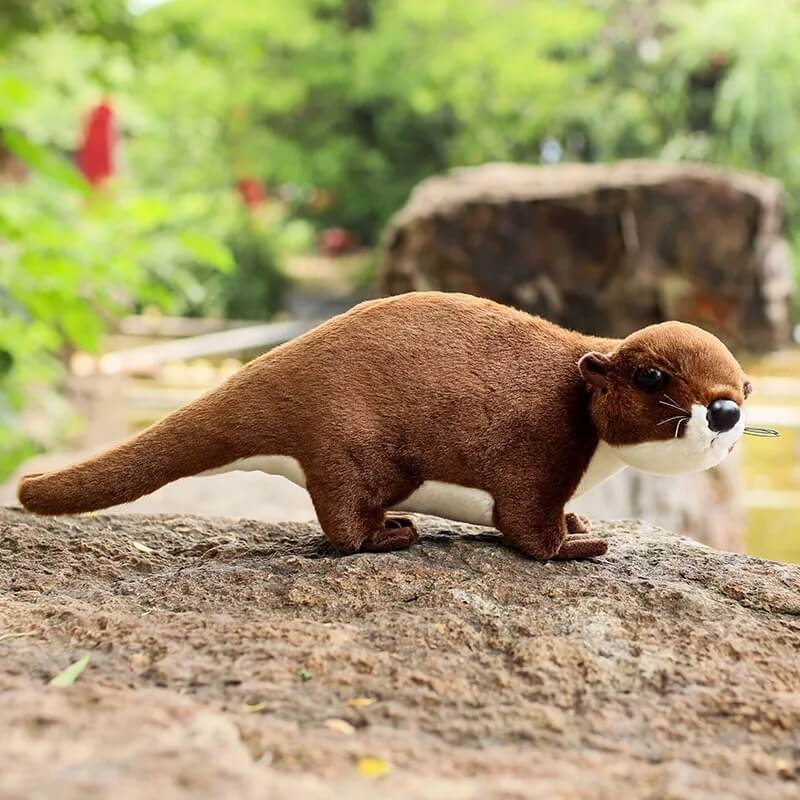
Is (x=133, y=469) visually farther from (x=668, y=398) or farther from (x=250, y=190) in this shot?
(x=250, y=190)

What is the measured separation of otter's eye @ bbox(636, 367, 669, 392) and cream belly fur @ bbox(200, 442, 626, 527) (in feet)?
0.29

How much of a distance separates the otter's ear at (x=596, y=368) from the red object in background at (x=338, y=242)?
165 inches

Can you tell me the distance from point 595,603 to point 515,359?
0.27m

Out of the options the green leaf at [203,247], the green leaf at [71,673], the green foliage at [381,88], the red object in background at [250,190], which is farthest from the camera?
the red object in background at [250,190]

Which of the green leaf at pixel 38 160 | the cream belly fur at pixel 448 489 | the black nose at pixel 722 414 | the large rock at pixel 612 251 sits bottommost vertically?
the large rock at pixel 612 251

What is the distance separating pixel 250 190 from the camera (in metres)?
5.12

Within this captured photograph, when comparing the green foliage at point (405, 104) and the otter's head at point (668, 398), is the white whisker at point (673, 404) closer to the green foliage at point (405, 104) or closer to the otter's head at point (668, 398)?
the otter's head at point (668, 398)

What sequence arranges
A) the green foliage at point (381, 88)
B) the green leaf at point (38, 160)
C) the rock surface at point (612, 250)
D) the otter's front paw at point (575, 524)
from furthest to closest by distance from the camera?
1. the green foliage at point (381, 88)
2. the rock surface at point (612, 250)
3. the green leaf at point (38, 160)
4. the otter's front paw at point (575, 524)

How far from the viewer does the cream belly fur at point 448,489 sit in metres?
1.05

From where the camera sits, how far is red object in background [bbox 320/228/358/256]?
5148 mm

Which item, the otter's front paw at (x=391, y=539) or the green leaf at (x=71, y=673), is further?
the otter's front paw at (x=391, y=539)

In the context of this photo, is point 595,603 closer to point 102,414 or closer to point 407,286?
point 407,286

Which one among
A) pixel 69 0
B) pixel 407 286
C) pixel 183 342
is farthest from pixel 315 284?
pixel 69 0

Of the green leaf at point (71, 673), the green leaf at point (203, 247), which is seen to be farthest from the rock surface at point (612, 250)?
the green leaf at point (71, 673)
